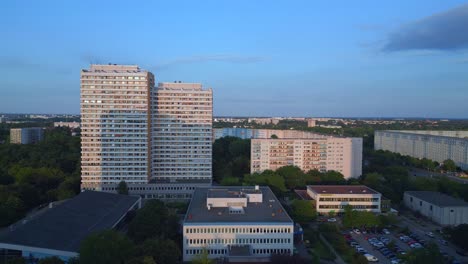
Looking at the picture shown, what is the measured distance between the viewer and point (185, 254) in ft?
63.3

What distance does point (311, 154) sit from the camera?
40.4 metres

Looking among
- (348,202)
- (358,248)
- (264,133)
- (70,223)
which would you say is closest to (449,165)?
(348,202)

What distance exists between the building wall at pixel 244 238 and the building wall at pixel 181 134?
14.1 metres

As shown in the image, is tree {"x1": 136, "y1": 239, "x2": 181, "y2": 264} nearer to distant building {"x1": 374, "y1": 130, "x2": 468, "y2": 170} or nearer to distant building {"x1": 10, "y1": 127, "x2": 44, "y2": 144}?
distant building {"x1": 374, "y1": 130, "x2": 468, "y2": 170}

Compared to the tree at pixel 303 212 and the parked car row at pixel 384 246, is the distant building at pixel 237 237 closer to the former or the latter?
the parked car row at pixel 384 246

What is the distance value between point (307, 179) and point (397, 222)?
11.4 metres

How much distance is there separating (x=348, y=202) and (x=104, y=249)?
63.1ft

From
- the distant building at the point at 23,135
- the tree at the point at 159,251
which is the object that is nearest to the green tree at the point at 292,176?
the tree at the point at 159,251

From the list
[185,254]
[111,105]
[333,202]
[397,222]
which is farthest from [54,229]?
[397,222]

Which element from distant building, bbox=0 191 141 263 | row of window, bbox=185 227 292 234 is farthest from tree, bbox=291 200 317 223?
distant building, bbox=0 191 141 263

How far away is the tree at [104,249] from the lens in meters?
14.9

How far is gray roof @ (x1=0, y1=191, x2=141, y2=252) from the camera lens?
696 inches

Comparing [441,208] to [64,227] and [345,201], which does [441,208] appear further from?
[64,227]

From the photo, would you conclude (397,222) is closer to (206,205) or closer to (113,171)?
(206,205)
